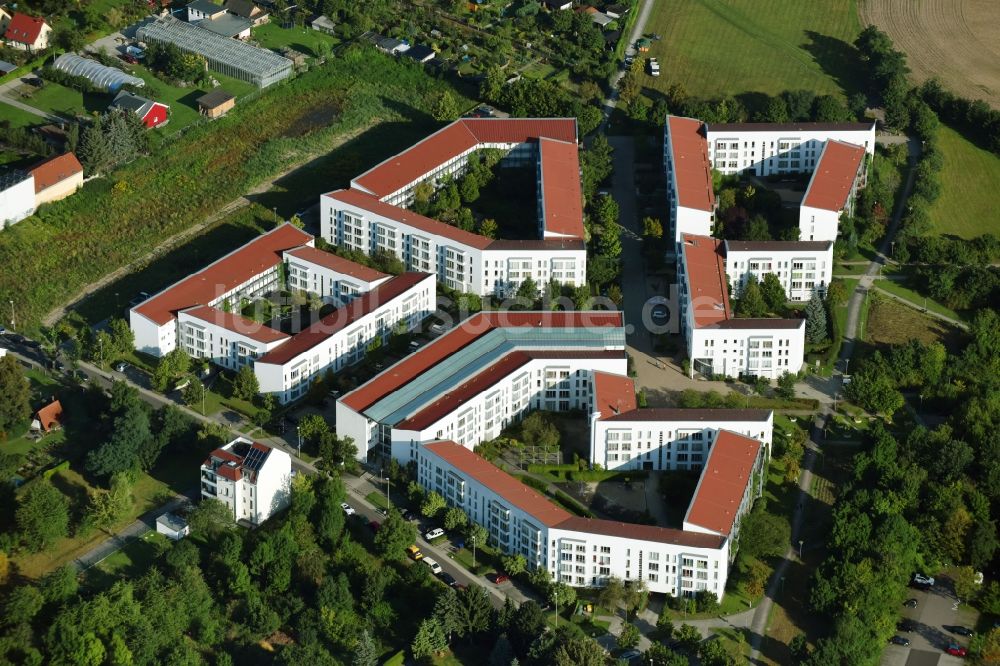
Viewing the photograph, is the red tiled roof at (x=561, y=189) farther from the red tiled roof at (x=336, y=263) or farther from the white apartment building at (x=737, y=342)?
the red tiled roof at (x=336, y=263)

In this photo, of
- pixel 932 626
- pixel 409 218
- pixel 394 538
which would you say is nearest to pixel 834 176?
pixel 409 218

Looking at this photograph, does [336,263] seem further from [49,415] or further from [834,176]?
[834,176]

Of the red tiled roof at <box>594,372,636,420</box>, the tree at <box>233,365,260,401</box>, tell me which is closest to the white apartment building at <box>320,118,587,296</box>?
the red tiled roof at <box>594,372,636,420</box>

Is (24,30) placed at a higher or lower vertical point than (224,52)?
higher

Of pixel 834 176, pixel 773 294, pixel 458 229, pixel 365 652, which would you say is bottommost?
pixel 365 652

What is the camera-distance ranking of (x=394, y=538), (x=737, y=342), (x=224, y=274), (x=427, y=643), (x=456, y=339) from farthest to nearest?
1. (x=224, y=274)
2. (x=737, y=342)
3. (x=456, y=339)
4. (x=394, y=538)
5. (x=427, y=643)

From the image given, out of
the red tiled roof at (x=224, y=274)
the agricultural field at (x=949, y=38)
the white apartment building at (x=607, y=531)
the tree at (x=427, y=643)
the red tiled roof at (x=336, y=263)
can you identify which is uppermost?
the agricultural field at (x=949, y=38)

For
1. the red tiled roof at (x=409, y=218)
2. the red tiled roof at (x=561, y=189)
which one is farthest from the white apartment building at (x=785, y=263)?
the red tiled roof at (x=409, y=218)
